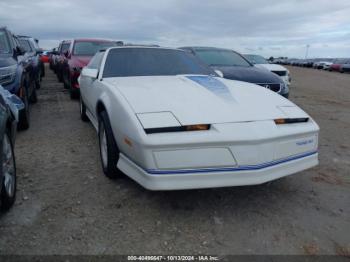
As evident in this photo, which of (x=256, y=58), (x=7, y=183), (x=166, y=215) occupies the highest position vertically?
(x=256, y=58)

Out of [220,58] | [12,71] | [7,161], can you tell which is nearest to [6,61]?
[12,71]

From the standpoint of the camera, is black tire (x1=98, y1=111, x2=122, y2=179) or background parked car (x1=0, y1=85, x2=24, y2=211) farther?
black tire (x1=98, y1=111, x2=122, y2=179)

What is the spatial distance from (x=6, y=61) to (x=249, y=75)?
4.52 m

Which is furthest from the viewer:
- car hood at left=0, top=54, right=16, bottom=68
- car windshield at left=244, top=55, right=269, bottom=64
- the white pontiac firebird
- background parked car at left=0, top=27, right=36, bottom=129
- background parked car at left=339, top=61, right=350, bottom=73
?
background parked car at left=339, top=61, right=350, bottom=73

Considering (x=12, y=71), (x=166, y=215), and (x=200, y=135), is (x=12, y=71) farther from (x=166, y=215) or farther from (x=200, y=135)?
(x=200, y=135)

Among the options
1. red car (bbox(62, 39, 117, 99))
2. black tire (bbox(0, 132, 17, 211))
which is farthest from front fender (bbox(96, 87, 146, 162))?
red car (bbox(62, 39, 117, 99))

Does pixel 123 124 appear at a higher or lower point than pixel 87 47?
lower

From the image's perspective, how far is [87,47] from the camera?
9273 millimetres

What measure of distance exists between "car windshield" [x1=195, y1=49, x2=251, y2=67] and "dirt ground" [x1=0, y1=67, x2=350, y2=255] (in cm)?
405

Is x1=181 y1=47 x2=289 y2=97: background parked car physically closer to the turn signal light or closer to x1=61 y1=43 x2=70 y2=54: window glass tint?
the turn signal light

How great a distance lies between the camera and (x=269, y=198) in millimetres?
3164

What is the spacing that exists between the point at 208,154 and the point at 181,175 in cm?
→ 27

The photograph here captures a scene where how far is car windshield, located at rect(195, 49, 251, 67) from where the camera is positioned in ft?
→ 25.0

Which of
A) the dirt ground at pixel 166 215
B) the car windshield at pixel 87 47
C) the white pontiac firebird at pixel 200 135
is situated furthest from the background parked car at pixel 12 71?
the car windshield at pixel 87 47
